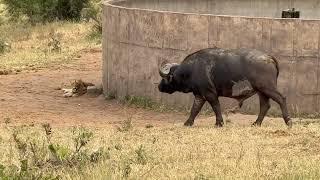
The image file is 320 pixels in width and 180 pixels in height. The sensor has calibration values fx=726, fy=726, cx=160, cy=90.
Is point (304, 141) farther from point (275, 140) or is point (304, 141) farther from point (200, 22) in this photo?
point (200, 22)

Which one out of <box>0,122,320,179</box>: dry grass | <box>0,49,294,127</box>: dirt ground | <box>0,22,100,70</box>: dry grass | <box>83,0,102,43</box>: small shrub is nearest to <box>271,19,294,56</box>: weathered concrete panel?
<box>0,49,294,127</box>: dirt ground

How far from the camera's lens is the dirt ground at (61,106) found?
44.5ft

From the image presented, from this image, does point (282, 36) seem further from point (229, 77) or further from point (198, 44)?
point (229, 77)

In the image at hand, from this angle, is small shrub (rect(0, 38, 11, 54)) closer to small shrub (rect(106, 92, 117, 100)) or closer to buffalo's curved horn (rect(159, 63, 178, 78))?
small shrub (rect(106, 92, 117, 100))

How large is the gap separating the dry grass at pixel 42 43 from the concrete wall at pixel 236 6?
4204mm

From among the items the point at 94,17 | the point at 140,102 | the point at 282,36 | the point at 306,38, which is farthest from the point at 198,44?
the point at 94,17

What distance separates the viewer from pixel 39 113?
47.7 ft

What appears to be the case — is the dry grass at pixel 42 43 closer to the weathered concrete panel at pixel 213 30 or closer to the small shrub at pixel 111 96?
the small shrub at pixel 111 96

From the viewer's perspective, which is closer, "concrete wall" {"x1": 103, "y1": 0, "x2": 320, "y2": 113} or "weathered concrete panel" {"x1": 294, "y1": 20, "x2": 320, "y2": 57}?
"weathered concrete panel" {"x1": 294, "y1": 20, "x2": 320, "y2": 57}

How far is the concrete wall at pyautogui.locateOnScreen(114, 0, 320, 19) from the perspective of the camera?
19594mm

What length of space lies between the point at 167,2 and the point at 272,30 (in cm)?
594

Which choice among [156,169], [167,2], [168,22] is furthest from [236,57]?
[167,2]

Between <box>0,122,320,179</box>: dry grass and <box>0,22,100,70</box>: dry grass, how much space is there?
11.3m

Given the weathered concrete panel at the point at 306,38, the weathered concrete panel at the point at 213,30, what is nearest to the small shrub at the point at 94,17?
the weathered concrete panel at the point at 213,30
